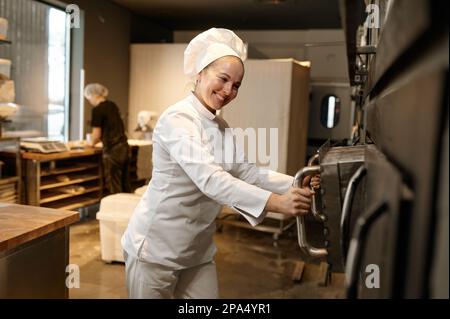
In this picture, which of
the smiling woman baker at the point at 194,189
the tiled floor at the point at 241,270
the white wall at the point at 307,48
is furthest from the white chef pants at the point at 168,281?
Answer: the white wall at the point at 307,48

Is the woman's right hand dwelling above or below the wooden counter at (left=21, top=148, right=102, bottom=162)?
above

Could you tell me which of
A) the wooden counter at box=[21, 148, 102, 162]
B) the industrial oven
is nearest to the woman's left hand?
the industrial oven

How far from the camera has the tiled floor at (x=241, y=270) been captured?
2965mm

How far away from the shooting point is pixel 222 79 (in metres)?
1.18

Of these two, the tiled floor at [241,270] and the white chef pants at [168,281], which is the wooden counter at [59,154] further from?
the white chef pants at [168,281]

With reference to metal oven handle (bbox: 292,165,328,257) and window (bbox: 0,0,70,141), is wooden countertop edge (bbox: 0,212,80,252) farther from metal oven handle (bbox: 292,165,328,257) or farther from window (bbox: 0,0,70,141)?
window (bbox: 0,0,70,141)

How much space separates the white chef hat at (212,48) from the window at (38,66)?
326cm

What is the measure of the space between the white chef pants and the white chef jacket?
0.04m

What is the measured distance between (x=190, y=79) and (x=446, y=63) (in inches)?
42.7

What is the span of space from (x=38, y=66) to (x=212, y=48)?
3882mm

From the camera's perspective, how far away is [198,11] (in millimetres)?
5453

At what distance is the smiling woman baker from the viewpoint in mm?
1105
